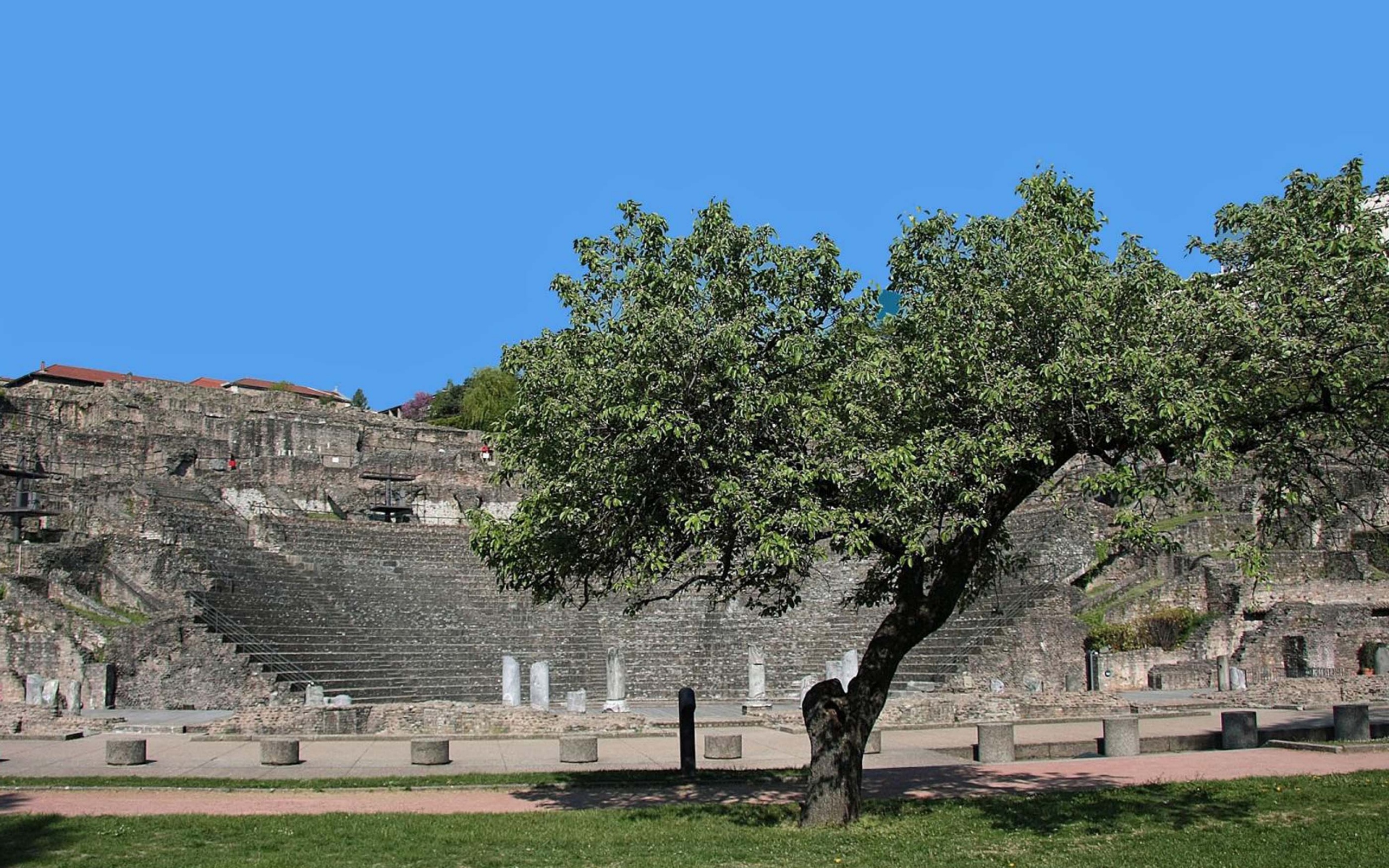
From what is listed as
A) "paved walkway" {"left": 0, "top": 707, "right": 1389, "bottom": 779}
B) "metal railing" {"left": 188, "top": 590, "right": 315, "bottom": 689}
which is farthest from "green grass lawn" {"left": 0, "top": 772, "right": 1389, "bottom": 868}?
"metal railing" {"left": 188, "top": 590, "right": 315, "bottom": 689}

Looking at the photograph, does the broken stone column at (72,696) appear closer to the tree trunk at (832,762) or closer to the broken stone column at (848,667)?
the broken stone column at (848,667)

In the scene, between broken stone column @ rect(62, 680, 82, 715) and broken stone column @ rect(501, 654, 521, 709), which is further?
broken stone column @ rect(501, 654, 521, 709)

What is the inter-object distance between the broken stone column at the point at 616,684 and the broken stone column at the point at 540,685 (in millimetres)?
1263

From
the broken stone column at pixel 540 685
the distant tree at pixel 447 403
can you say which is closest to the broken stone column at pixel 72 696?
the broken stone column at pixel 540 685

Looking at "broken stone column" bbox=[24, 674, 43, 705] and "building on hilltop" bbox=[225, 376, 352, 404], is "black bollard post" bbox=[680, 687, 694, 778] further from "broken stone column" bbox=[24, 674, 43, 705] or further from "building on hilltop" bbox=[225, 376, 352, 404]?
"building on hilltop" bbox=[225, 376, 352, 404]

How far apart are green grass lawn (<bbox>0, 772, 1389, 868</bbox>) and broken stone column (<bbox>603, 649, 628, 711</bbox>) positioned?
13106mm

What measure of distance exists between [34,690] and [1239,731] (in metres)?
22.7

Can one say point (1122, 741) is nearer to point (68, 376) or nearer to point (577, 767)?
point (577, 767)

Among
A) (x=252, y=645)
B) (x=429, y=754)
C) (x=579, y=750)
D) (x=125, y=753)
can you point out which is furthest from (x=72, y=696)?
(x=579, y=750)

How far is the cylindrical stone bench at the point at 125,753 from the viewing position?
18562mm

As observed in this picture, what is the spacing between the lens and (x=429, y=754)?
61.2 ft

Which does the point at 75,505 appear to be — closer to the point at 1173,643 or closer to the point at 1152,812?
the point at 1173,643

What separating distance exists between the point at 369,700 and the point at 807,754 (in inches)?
456

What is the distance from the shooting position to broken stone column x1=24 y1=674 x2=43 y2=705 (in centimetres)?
2688
